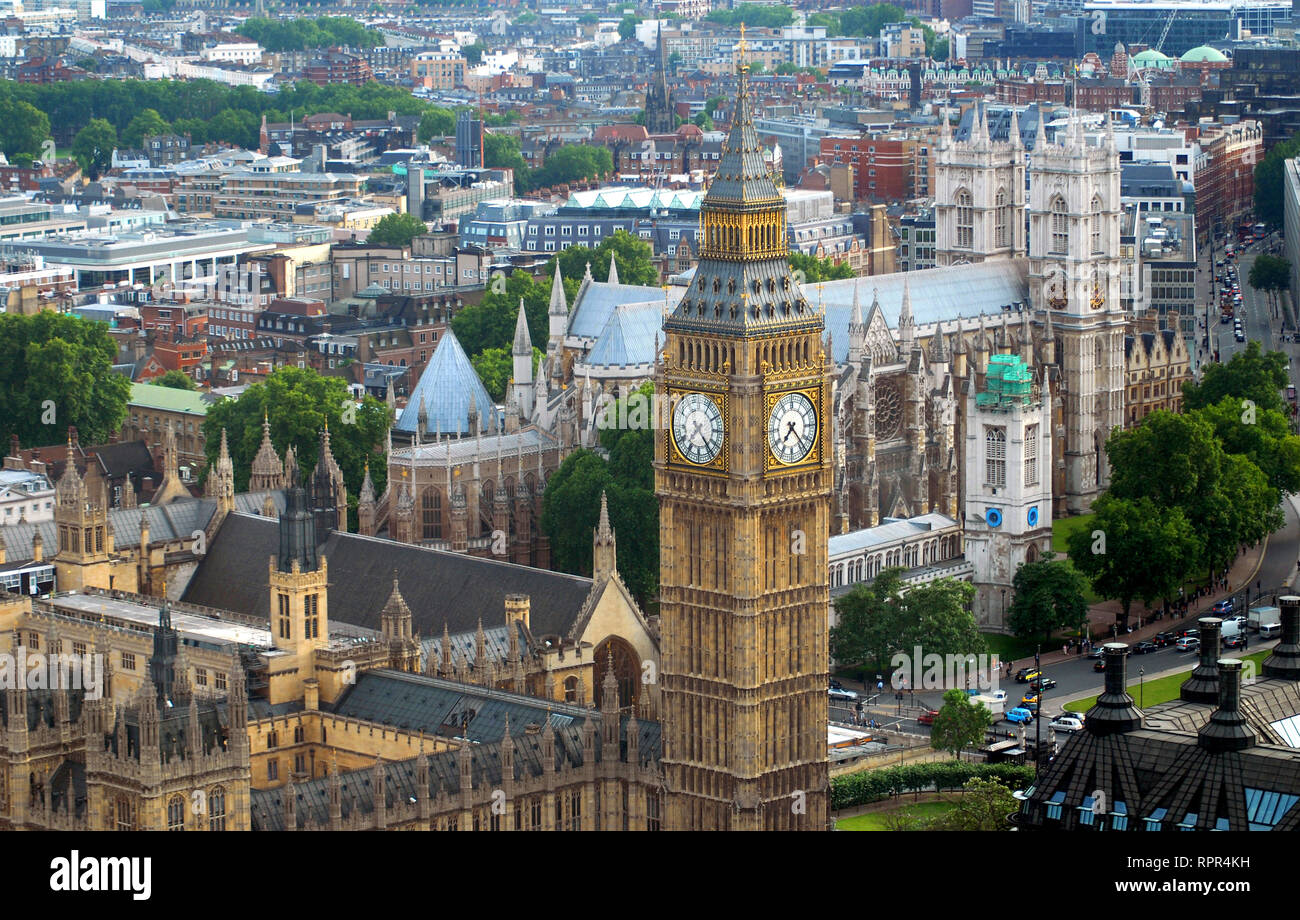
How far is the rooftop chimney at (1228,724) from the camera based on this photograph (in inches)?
3937

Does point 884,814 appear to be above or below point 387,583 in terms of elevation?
below

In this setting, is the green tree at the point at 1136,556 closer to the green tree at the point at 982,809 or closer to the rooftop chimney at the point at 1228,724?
the green tree at the point at 982,809

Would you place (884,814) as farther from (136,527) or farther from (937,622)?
(136,527)

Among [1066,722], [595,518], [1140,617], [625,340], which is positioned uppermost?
[625,340]

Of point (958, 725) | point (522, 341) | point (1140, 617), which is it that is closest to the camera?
point (958, 725)

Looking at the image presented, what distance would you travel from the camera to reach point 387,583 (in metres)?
149

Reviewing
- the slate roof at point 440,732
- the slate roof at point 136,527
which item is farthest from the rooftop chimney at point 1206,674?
the slate roof at point 136,527

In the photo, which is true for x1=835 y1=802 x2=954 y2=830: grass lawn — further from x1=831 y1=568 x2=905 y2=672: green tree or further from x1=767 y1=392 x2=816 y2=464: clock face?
x1=767 y1=392 x2=816 y2=464: clock face

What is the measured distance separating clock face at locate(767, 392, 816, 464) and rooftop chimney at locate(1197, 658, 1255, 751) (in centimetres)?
2037

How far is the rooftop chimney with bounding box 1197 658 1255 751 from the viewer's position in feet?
328

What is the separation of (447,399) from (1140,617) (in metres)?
40.8

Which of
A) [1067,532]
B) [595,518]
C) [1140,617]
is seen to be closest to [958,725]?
[1140,617]

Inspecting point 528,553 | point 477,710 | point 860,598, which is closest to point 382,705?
point 477,710
